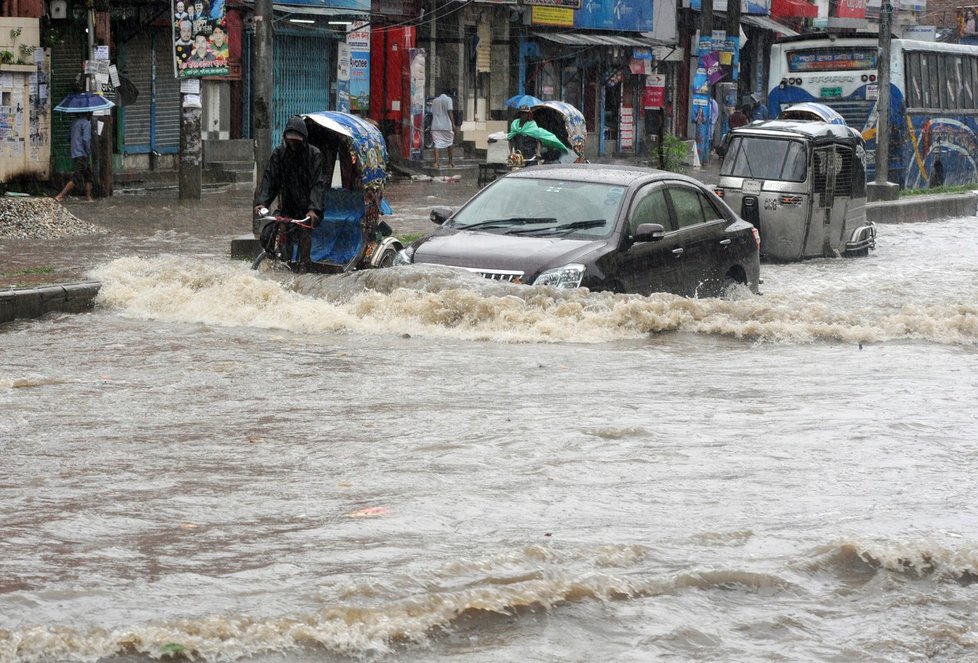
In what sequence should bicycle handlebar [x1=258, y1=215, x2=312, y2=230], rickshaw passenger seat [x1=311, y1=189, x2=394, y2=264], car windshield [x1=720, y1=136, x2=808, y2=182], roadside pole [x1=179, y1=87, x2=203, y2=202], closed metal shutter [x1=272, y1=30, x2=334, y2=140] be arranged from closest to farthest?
1. bicycle handlebar [x1=258, y1=215, x2=312, y2=230]
2. rickshaw passenger seat [x1=311, y1=189, x2=394, y2=264]
3. car windshield [x1=720, y1=136, x2=808, y2=182]
4. roadside pole [x1=179, y1=87, x2=203, y2=202]
5. closed metal shutter [x1=272, y1=30, x2=334, y2=140]

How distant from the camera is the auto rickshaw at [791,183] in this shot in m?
18.4

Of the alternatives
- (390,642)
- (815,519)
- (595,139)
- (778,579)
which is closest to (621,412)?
(815,519)

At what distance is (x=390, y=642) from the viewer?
4945 mm

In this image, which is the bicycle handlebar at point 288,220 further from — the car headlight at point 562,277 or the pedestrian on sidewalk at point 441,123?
the pedestrian on sidewalk at point 441,123

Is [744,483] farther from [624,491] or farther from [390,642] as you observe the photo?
[390,642]

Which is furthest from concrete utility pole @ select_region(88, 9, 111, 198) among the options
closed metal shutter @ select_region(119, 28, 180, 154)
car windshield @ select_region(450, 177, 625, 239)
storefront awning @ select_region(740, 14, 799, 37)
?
storefront awning @ select_region(740, 14, 799, 37)

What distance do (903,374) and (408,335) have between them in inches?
144

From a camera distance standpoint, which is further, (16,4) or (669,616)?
(16,4)

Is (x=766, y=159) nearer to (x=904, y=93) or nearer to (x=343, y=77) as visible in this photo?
(x=904, y=93)

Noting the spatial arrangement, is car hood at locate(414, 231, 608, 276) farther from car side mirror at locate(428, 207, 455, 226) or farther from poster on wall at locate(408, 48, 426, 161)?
poster on wall at locate(408, 48, 426, 161)

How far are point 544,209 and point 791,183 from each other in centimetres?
686

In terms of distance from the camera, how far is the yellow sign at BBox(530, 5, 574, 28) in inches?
1548

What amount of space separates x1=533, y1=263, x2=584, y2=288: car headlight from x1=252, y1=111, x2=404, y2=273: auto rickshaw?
294 centimetres

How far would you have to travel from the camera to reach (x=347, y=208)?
15.2m
